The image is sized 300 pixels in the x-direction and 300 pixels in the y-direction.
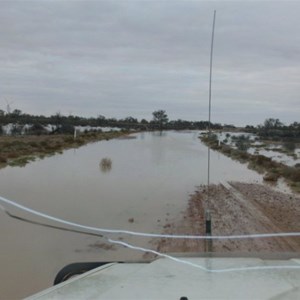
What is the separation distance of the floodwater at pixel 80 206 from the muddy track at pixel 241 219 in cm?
49

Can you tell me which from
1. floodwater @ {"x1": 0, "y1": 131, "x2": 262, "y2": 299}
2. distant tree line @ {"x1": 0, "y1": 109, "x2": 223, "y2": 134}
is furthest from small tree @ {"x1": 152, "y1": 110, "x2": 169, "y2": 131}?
floodwater @ {"x1": 0, "y1": 131, "x2": 262, "y2": 299}

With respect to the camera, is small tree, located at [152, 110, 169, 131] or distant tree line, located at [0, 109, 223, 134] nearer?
distant tree line, located at [0, 109, 223, 134]

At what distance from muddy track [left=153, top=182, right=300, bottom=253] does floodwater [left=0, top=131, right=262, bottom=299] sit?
19.4 inches

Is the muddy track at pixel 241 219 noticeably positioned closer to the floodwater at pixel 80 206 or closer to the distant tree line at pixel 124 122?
the floodwater at pixel 80 206

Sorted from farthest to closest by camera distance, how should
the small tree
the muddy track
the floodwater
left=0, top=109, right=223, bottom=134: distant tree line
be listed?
the small tree → left=0, top=109, right=223, bottom=134: distant tree line → the muddy track → the floodwater

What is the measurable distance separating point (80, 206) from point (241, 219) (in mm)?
4345

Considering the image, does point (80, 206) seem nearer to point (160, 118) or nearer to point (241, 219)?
point (241, 219)

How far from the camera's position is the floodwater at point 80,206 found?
8.30m

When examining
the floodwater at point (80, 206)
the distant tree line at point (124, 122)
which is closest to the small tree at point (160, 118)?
the distant tree line at point (124, 122)

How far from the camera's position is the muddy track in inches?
363

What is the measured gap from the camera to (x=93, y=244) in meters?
9.70

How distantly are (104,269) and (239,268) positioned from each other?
0.88 m

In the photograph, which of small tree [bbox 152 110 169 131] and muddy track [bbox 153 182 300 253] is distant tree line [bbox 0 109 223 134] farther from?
muddy track [bbox 153 182 300 253]

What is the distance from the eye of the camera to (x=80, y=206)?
13.6m
